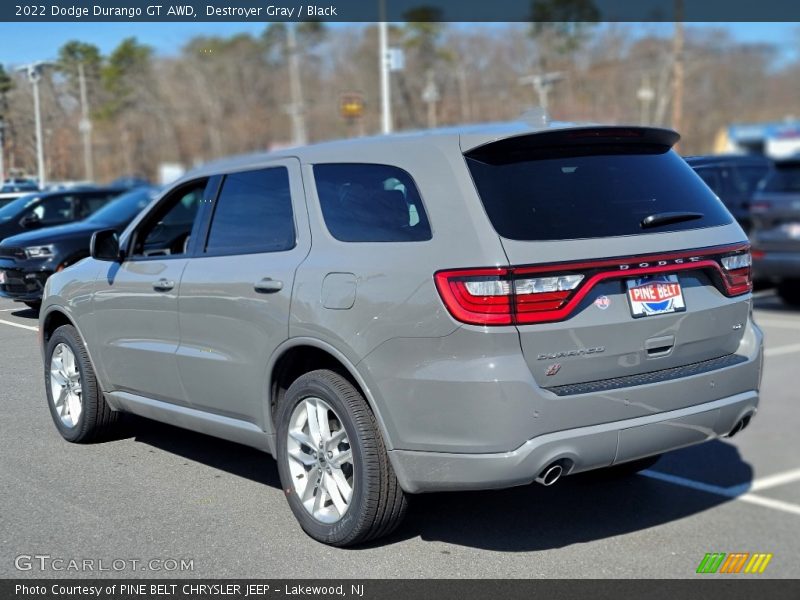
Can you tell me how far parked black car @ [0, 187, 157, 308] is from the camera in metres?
3.88

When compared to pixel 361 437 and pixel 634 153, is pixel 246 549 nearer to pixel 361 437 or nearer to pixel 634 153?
pixel 361 437

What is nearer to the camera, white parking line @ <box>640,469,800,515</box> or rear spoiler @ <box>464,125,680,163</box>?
rear spoiler @ <box>464,125,680,163</box>

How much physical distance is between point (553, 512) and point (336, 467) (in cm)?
141

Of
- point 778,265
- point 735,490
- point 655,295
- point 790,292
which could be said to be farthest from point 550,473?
point 790,292

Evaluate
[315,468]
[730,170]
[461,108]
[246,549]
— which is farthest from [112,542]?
[461,108]

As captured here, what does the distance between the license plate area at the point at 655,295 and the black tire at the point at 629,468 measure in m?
1.39

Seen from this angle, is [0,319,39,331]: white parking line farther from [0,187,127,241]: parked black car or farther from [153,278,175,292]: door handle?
[153,278,175,292]: door handle

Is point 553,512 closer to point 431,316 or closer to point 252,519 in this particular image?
point 252,519

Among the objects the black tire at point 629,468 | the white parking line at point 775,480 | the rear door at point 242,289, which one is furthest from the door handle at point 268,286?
the white parking line at point 775,480

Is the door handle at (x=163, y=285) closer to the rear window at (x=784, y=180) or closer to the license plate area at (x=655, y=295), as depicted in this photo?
the license plate area at (x=655, y=295)

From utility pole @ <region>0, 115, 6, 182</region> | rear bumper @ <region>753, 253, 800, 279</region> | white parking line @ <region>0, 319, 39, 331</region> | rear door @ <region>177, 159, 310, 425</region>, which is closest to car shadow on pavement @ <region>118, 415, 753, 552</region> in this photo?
rear door @ <region>177, 159, 310, 425</region>

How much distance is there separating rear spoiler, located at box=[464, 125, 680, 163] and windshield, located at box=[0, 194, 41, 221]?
1935 millimetres

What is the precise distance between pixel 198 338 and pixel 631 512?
2403mm

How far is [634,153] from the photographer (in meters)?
4.13
